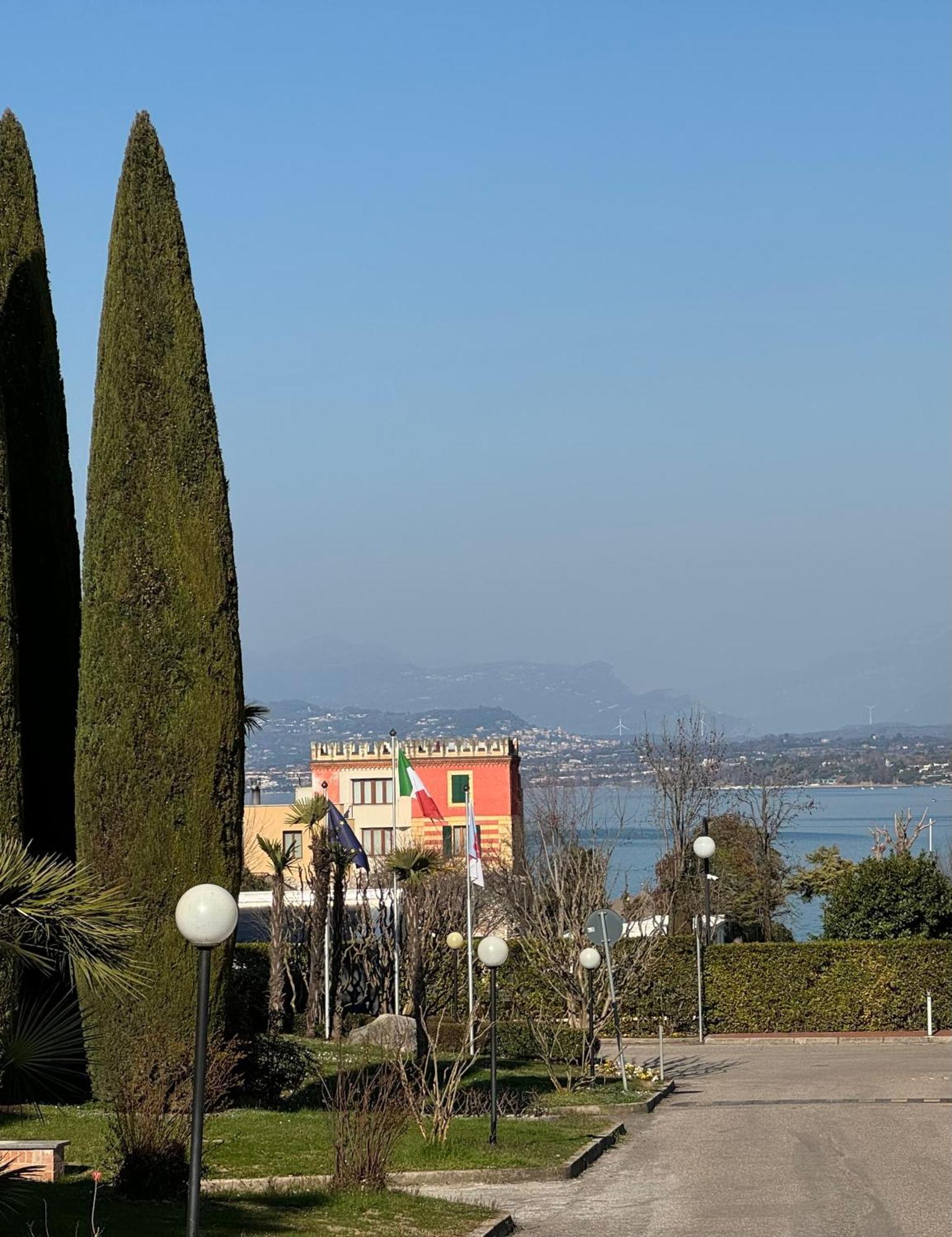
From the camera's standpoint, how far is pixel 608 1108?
2180cm

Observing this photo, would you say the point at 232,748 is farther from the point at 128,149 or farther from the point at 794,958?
the point at 794,958

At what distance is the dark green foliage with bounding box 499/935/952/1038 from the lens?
116ft

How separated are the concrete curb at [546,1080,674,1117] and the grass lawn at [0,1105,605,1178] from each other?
273cm

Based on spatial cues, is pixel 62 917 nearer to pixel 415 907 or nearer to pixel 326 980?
pixel 415 907

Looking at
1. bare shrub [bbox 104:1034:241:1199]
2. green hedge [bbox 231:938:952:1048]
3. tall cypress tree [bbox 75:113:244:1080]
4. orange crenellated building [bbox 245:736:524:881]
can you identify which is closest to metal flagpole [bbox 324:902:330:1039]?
green hedge [bbox 231:938:952:1048]

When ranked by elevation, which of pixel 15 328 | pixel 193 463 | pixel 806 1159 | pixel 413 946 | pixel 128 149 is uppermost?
pixel 128 149

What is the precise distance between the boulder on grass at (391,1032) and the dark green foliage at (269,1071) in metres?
5.13

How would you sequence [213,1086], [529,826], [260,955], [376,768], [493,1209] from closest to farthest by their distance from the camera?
[493,1209]
[213,1086]
[260,955]
[529,826]
[376,768]

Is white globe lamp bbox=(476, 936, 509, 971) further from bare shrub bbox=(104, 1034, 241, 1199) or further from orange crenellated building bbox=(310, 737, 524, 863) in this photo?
orange crenellated building bbox=(310, 737, 524, 863)

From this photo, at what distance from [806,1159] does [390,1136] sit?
537 centimetres

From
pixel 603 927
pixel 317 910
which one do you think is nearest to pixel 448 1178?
pixel 603 927

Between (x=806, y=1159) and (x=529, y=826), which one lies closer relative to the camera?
(x=806, y=1159)

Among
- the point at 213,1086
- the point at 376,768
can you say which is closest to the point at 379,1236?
the point at 213,1086

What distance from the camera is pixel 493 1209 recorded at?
43.7 feet
